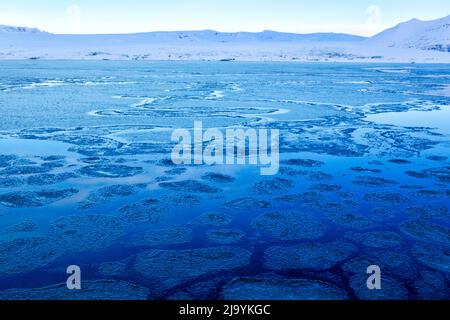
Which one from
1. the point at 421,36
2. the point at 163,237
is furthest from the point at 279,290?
the point at 421,36

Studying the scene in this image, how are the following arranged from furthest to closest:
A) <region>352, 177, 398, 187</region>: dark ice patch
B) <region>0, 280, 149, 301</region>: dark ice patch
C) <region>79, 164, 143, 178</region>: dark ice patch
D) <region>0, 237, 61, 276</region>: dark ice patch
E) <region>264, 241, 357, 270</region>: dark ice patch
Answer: <region>79, 164, 143, 178</region>: dark ice patch < <region>352, 177, 398, 187</region>: dark ice patch < <region>264, 241, 357, 270</region>: dark ice patch < <region>0, 237, 61, 276</region>: dark ice patch < <region>0, 280, 149, 301</region>: dark ice patch

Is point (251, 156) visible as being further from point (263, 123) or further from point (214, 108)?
point (214, 108)

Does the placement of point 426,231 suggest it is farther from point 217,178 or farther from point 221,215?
point 217,178

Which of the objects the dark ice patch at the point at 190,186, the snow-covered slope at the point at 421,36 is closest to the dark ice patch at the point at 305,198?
the dark ice patch at the point at 190,186

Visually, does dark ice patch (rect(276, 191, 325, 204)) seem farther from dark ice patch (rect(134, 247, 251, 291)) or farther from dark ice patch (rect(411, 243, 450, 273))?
dark ice patch (rect(134, 247, 251, 291))

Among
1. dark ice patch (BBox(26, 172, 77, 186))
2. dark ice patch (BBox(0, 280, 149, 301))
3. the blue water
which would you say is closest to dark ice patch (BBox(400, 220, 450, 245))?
the blue water

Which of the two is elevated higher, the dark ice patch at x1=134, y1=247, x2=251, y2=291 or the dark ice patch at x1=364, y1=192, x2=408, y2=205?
the dark ice patch at x1=364, y1=192, x2=408, y2=205

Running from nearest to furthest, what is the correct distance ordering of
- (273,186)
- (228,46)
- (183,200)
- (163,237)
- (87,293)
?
(87,293) → (163,237) → (183,200) → (273,186) → (228,46)

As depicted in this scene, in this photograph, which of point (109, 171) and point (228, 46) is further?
point (228, 46)
